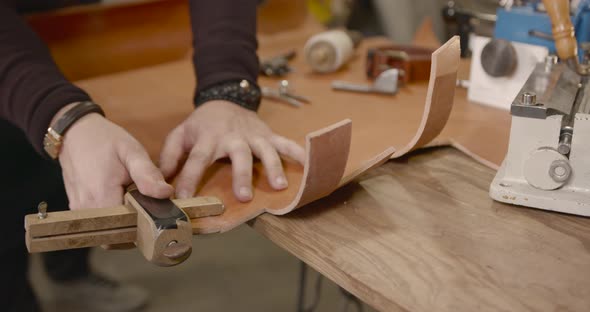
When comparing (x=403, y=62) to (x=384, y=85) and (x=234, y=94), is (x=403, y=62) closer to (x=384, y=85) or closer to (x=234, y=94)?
(x=384, y=85)

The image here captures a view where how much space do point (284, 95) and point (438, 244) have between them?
551 millimetres

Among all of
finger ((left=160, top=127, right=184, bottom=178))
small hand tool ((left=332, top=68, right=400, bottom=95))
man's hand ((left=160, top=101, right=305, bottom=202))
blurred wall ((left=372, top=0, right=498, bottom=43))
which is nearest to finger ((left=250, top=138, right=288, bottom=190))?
Result: man's hand ((left=160, top=101, right=305, bottom=202))

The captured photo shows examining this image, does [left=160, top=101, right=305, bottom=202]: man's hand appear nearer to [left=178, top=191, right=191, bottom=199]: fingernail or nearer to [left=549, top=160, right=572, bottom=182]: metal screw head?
[left=178, top=191, right=191, bottom=199]: fingernail

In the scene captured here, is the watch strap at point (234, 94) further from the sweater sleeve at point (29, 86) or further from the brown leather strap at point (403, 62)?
the brown leather strap at point (403, 62)

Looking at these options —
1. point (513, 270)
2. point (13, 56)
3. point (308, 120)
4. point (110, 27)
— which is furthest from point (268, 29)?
point (513, 270)

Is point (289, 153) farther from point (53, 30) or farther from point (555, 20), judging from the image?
point (53, 30)

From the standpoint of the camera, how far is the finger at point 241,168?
0.78 m

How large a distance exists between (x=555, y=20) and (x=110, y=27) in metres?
0.97

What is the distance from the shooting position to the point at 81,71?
4.67 feet

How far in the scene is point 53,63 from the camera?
937 mm

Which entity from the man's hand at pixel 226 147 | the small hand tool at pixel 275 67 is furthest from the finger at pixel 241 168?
the small hand tool at pixel 275 67

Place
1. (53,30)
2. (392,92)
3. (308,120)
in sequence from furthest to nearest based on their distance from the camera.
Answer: (53,30)
(392,92)
(308,120)

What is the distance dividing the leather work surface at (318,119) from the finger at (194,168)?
19mm

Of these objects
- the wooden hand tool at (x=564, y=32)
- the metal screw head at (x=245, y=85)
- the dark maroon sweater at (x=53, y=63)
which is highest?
the wooden hand tool at (x=564, y=32)
